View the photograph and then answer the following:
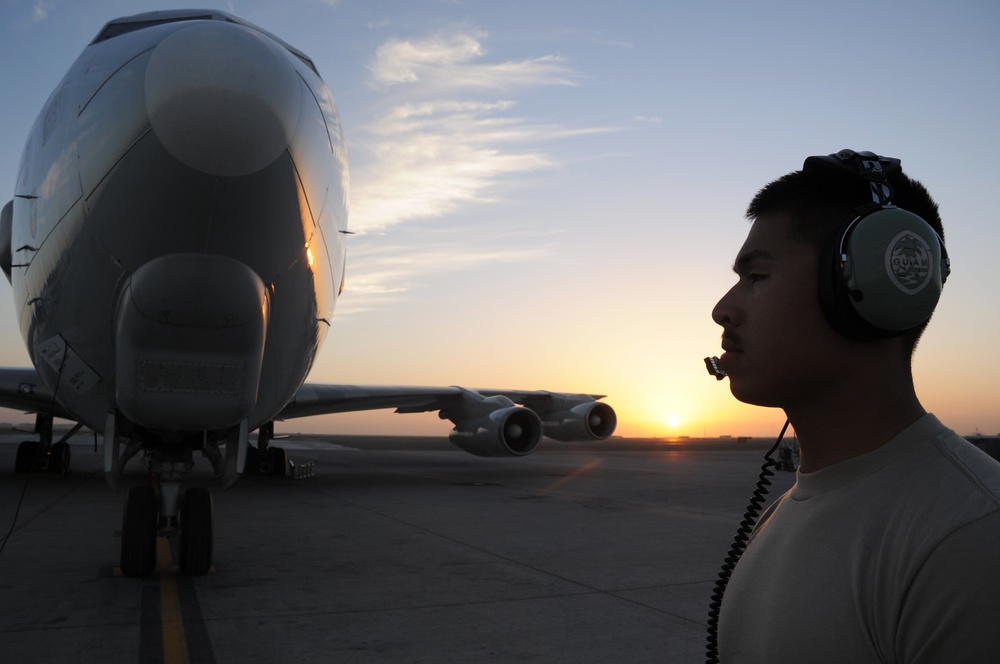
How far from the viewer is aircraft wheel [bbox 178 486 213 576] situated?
220 inches

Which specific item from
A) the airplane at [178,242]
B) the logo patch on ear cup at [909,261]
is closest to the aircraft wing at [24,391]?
the airplane at [178,242]

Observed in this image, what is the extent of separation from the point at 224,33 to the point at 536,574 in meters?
4.08

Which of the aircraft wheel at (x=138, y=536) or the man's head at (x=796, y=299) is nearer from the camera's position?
the man's head at (x=796, y=299)

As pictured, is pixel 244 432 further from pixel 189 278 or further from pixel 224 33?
pixel 224 33

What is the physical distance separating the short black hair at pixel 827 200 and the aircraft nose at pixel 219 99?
10.9 ft

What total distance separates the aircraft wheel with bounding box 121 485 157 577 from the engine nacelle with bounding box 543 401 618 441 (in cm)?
1290

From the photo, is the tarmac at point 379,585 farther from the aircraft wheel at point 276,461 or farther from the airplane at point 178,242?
the aircraft wheel at point 276,461

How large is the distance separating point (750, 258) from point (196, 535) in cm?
539

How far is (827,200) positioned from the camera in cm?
Answer: 117

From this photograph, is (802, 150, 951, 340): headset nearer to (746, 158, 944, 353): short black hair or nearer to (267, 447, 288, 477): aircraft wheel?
(746, 158, 944, 353): short black hair

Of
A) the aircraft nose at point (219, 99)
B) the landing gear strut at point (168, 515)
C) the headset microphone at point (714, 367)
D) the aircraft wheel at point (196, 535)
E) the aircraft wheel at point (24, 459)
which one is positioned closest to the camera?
the headset microphone at point (714, 367)

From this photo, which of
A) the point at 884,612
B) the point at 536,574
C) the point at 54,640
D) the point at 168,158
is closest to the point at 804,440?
the point at 884,612

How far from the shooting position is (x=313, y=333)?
5746 millimetres

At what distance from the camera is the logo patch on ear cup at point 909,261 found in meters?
1.04
